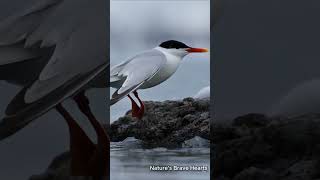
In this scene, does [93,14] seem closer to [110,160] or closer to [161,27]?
[161,27]

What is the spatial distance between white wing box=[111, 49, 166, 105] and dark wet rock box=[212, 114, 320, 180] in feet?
2.24

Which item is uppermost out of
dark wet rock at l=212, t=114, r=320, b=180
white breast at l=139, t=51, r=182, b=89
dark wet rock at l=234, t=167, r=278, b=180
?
white breast at l=139, t=51, r=182, b=89

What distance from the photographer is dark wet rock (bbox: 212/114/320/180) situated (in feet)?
11.8

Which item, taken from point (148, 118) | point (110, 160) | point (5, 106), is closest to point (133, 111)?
point (148, 118)

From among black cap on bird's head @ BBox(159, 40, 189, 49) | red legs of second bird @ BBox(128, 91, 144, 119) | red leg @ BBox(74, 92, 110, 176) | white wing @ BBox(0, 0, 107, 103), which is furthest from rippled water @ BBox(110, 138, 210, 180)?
black cap on bird's head @ BBox(159, 40, 189, 49)

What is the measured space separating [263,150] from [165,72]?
994mm

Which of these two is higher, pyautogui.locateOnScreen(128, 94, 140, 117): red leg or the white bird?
the white bird

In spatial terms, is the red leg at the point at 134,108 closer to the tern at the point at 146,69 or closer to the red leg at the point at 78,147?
the tern at the point at 146,69

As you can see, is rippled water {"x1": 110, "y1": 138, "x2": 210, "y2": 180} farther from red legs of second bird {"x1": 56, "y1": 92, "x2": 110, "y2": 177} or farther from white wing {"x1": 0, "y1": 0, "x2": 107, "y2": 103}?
white wing {"x1": 0, "y1": 0, "x2": 107, "y2": 103}

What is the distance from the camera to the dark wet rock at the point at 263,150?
3.60 metres

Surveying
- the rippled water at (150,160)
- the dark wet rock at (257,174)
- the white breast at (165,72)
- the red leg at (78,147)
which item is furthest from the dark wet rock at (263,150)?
the red leg at (78,147)

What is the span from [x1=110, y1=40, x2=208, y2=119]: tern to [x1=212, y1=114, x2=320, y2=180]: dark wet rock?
24.0 inches

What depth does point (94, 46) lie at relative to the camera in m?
3.61

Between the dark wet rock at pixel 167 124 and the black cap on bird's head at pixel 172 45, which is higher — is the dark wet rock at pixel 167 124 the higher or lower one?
the lower one
